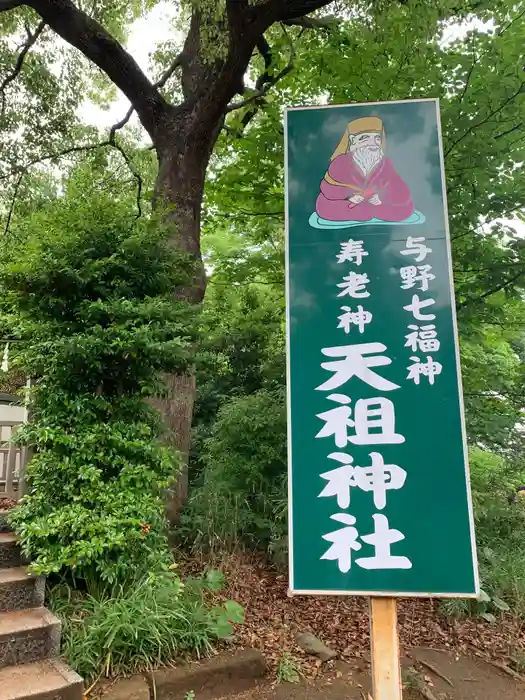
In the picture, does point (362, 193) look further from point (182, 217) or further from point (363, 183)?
point (182, 217)

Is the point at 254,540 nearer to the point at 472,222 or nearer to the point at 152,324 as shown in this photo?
the point at 152,324

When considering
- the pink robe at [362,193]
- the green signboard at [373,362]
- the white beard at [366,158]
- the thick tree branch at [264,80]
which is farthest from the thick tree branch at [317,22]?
the pink robe at [362,193]

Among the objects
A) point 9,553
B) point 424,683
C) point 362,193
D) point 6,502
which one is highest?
point 362,193

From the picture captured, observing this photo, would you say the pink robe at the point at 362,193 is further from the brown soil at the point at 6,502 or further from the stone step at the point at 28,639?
the brown soil at the point at 6,502

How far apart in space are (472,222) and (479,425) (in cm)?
211

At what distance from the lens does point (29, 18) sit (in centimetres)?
729

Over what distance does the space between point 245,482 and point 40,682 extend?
9.41 ft

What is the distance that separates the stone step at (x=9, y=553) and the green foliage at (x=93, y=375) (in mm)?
152

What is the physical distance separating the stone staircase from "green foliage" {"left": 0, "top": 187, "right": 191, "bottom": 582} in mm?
179

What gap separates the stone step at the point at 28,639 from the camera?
109 inches

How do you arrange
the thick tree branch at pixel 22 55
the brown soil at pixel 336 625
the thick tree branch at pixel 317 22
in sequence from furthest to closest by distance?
the thick tree branch at pixel 22 55 → the thick tree branch at pixel 317 22 → the brown soil at pixel 336 625

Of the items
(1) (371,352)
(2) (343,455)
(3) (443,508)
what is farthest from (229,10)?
(3) (443,508)

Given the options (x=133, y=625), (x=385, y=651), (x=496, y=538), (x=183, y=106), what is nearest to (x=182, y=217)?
(x=183, y=106)

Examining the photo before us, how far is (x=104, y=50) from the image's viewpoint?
18.2ft
